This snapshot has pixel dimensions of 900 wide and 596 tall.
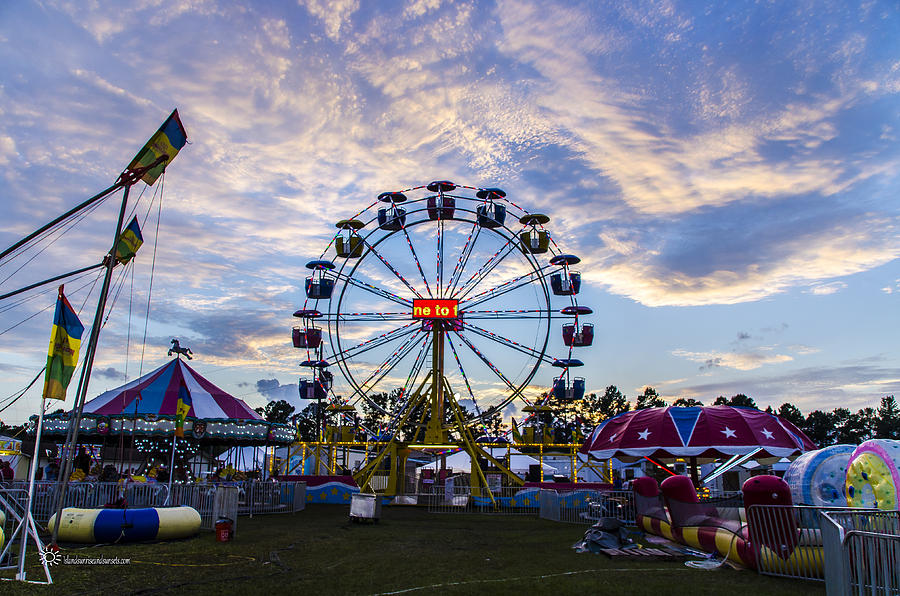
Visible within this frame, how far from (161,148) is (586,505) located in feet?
48.1

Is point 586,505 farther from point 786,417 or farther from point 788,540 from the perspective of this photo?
point 786,417

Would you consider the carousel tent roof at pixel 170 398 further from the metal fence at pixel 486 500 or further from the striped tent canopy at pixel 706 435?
the striped tent canopy at pixel 706 435

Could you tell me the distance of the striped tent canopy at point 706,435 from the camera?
43.7 feet

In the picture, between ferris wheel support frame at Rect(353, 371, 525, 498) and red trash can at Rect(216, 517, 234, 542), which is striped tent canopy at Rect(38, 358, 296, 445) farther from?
red trash can at Rect(216, 517, 234, 542)

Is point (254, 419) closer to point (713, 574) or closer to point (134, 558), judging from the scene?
point (134, 558)

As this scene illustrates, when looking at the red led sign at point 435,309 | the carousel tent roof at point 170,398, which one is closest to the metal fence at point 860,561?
the carousel tent roof at point 170,398

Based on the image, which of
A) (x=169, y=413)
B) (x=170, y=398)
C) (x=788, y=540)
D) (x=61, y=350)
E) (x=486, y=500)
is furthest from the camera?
(x=486, y=500)

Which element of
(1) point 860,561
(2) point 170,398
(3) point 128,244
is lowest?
(1) point 860,561

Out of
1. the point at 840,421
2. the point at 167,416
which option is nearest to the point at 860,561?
the point at 167,416

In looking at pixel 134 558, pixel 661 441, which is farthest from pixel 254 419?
pixel 661 441

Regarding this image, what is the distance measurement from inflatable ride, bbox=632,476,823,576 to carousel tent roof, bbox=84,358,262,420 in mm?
16057

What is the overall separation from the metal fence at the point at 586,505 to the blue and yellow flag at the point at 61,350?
13.0m

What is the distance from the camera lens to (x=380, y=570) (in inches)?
349

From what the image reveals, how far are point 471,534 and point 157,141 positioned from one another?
33.1 ft
